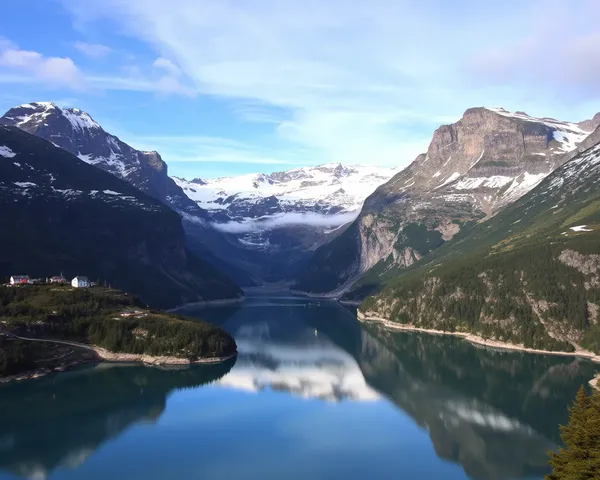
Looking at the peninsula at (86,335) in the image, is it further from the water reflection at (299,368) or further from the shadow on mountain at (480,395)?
the shadow on mountain at (480,395)

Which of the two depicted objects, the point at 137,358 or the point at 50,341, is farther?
the point at 137,358

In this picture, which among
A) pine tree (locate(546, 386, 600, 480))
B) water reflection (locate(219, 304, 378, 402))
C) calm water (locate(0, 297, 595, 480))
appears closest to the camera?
pine tree (locate(546, 386, 600, 480))

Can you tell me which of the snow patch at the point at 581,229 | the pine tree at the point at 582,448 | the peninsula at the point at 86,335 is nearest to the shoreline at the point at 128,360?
the peninsula at the point at 86,335

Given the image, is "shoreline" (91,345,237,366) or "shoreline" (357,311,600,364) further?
"shoreline" (357,311,600,364)

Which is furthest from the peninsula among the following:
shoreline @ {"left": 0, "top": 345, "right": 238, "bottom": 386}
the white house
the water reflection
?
the white house

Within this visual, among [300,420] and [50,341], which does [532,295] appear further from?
[50,341]

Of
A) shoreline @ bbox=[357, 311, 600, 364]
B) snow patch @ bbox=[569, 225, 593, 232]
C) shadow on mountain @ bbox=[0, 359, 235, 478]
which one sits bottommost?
shadow on mountain @ bbox=[0, 359, 235, 478]

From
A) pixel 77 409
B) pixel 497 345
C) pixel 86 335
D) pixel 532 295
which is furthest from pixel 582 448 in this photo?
pixel 532 295

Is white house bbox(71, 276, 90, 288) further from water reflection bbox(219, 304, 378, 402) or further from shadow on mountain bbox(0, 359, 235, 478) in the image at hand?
shadow on mountain bbox(0, 359, 235, 478)
